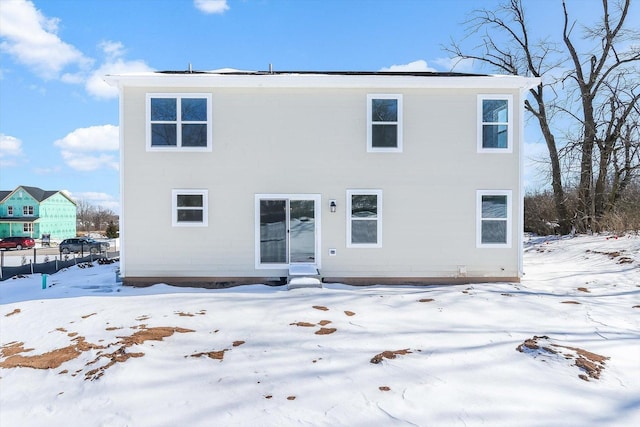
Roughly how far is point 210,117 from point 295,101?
6.63ft

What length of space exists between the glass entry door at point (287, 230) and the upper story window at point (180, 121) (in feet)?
6.91

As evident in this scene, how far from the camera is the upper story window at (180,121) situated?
8.69m

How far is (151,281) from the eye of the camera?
8.67 meters

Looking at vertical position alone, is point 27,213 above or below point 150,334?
above

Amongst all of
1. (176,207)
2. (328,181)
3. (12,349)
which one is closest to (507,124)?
(328,181)

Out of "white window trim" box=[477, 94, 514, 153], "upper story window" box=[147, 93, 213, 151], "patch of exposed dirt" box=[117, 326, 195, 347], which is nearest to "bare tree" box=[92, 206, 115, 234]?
Result: "upper story window" box=[147, 93, 213, 151]

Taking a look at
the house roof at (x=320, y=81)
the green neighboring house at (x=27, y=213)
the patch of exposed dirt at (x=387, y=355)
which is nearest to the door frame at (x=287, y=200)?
the house roof at (x=320, y=81)

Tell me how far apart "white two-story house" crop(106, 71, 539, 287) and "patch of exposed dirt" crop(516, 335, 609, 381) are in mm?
4033

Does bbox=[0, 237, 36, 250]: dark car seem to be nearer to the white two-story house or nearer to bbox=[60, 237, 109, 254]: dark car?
bbox=[60, 237, 109, 254]: dark car

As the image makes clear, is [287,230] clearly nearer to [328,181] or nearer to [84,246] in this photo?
[328,181]

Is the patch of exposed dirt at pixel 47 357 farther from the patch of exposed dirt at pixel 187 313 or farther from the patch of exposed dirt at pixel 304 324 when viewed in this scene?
the patch of exposed dirt at pixel 304 324

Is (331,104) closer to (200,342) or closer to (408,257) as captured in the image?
(408,257)

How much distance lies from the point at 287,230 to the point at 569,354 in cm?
595

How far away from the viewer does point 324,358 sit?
4406mm
